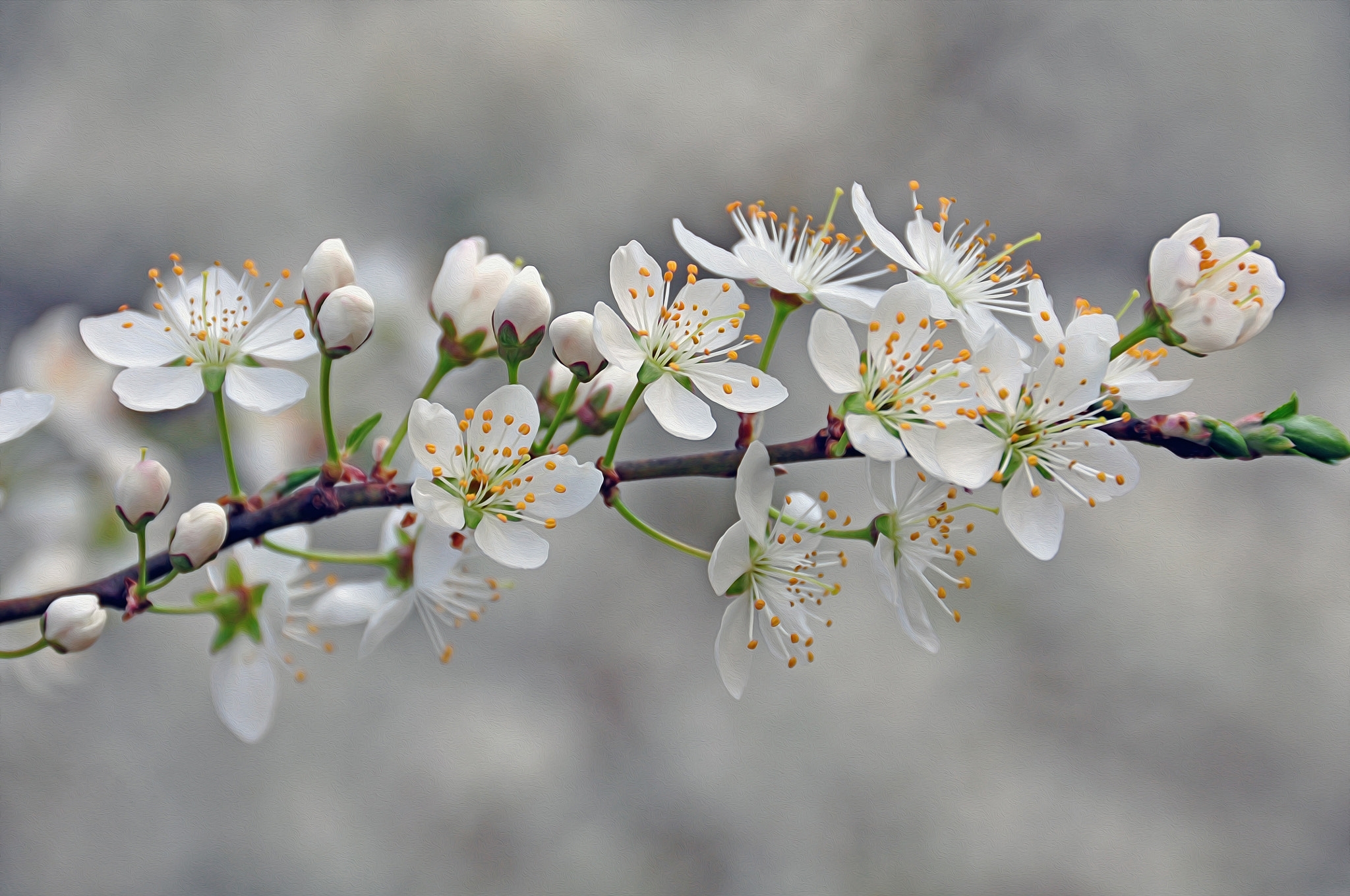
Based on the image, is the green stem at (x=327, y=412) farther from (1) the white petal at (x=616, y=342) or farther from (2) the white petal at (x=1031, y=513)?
(2) the white petal at (x=1031, y=513)

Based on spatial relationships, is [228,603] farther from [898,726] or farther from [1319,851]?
[1319,851]

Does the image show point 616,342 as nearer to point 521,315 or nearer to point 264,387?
point 521,315

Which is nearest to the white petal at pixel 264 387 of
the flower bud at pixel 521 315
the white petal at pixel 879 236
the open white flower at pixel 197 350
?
the open white flower at pixel 197 350

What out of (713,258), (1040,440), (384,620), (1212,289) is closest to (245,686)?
(384,620)

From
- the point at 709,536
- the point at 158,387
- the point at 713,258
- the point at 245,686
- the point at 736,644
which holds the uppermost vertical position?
the point at 713,258

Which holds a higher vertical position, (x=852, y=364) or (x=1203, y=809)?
(x=852, y=364)

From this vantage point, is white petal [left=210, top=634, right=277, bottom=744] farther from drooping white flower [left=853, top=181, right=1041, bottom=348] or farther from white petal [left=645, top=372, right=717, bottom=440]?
drooping white flower [left=853, top=181, right=1041, bottom=348]

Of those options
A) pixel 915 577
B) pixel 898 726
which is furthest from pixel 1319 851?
pixel 915 577
